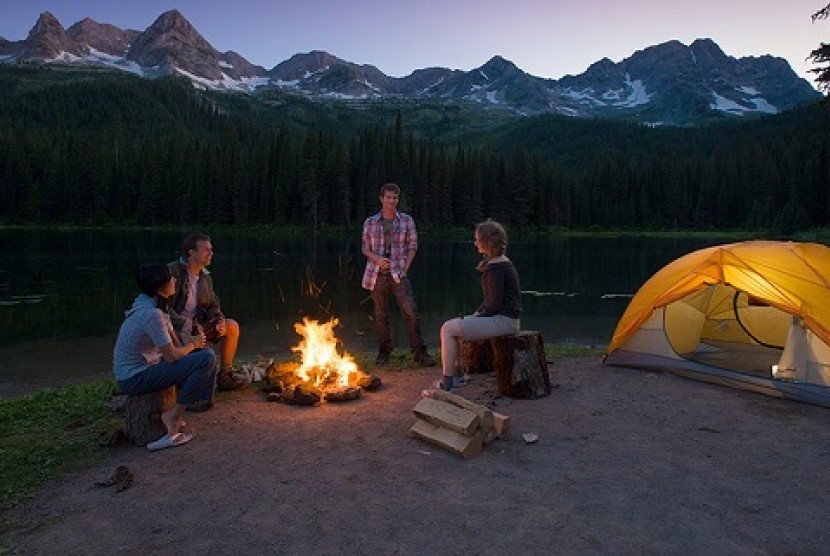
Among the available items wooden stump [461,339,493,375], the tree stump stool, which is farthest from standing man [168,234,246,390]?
wooden stump [461,339,493,375]

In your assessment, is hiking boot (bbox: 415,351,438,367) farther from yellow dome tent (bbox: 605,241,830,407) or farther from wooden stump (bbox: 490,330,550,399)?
yellow dome tent (bbox: 605,241,830,407)

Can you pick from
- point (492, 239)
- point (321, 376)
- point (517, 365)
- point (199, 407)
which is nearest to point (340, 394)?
point (321, 376)

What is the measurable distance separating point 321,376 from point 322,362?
11.0 inches

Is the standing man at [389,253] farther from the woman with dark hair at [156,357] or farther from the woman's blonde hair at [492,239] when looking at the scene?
the woman with dark hair at [156,357]

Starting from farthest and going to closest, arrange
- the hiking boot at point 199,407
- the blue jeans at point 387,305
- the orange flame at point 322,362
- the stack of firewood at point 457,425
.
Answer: the blue jeans at point 387,305 < the orange flame at point 322,362 < the hiking boot at point 199,407 < the stack of firewood at point 457,425

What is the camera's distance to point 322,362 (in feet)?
33.3

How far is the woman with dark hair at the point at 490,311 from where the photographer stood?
9555mm

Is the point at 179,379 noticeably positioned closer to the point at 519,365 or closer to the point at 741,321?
the point at 519,365

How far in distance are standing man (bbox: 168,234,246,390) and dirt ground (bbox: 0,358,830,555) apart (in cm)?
100

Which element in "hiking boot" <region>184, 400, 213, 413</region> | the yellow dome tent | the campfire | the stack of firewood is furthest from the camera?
the yellow dome tent

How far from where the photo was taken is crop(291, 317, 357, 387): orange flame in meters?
9.95

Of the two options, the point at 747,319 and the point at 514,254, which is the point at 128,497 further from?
the point at 514,254

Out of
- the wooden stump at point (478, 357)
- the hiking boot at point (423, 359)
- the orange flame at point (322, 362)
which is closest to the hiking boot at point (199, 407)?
the orange flame at point (322, 362)

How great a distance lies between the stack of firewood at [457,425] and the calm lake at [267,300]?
28.4 feet
